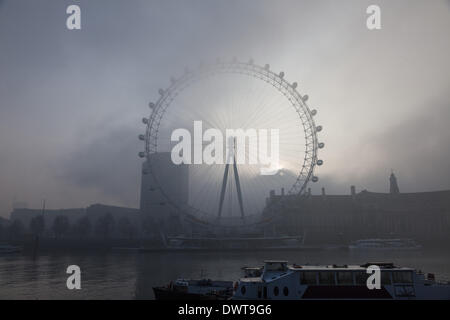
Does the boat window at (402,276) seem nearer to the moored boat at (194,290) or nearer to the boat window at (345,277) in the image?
the boat window at (345,277)

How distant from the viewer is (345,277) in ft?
64.5

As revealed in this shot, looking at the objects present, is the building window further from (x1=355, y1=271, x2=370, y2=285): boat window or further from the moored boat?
the moored boat

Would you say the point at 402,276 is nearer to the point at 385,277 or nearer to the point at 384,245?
the point at 385,277

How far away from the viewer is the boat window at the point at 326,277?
771 inches

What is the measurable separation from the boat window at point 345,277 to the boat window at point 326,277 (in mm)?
379

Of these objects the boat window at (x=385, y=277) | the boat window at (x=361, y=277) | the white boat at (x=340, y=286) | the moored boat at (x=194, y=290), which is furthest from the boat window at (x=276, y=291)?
the boat window at (x=385, y=277)

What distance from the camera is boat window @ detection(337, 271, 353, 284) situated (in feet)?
64.0

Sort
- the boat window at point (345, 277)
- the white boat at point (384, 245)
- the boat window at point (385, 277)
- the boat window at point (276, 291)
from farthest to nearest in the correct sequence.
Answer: the white boat at point (384, 245) < the boat window at point (385, 277) < the boat window at point (276, 291) < the boat window at point (345, 277)

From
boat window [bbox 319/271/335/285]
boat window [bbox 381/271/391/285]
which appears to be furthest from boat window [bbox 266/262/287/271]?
boat window [bbox 381/271/391/285]

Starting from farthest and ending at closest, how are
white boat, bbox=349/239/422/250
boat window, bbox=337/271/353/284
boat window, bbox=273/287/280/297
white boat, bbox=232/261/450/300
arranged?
white boat, bbox=349/239/422/250 < boat window, bbox=273/287/280/297 < boat window, bbox=337/271/353/284 < white boat, bbox=232/261/450/300

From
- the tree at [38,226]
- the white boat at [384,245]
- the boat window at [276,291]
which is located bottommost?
the white boat at [384,245]

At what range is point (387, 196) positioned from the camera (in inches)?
5605
